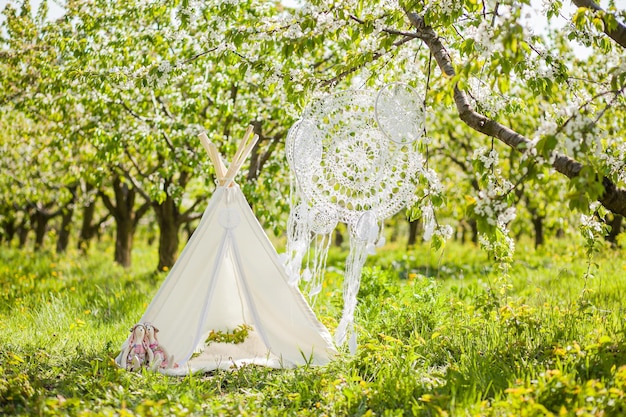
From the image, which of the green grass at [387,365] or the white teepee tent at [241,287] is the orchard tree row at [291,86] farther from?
the white teepee tent at [241,287]

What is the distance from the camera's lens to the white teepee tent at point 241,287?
5102 millimetres

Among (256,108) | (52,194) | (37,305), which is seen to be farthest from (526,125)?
(52,194)

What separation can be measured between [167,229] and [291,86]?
4991mm

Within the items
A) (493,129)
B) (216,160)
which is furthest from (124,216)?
(493,129)

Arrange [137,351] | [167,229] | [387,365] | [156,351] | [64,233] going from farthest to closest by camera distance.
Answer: [64,233]
[167,229]
[156,351]
[137,351]
[387,365]

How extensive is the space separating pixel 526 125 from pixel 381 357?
702 centimetres

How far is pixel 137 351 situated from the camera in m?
4.90

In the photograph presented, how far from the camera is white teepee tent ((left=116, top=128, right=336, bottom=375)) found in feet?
16.7

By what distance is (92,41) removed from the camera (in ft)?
22.8

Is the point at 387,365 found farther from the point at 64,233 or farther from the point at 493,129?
the point at 64,233

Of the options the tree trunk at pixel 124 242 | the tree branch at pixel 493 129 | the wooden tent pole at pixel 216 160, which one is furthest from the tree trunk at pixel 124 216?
the tree branch at pixel 493 129

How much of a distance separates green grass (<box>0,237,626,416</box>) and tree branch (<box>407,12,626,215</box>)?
94 centimetres

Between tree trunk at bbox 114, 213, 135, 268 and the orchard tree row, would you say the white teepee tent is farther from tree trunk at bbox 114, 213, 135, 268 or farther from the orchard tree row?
tree trunk at bbox 114, 213, 135, 268

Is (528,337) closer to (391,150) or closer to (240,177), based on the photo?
(391,150)
